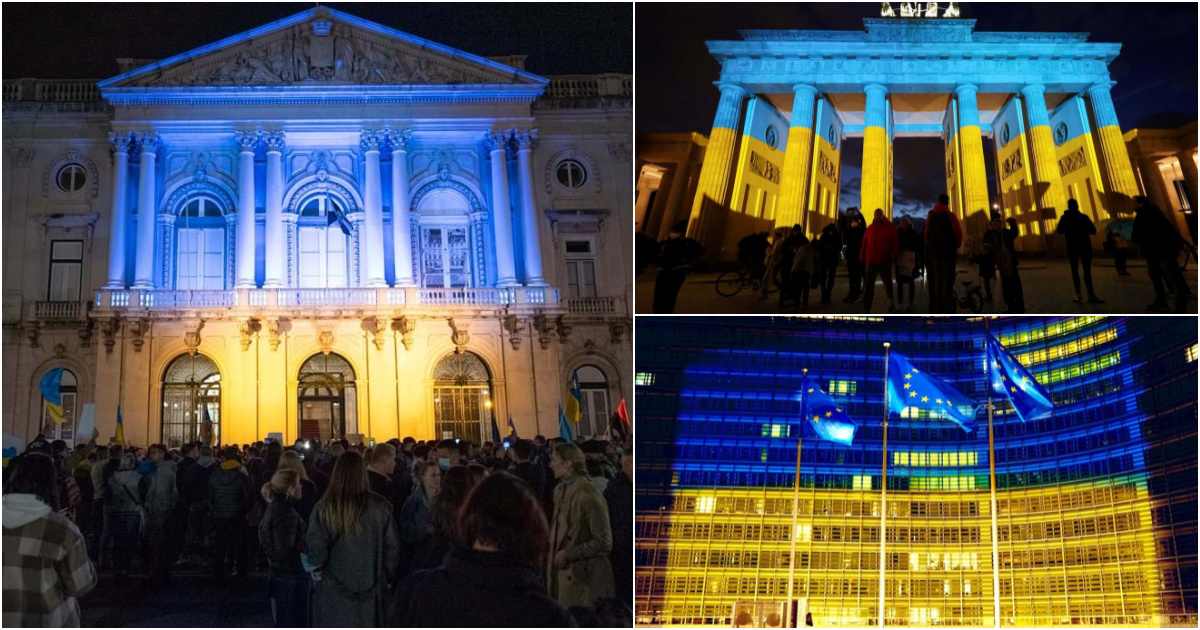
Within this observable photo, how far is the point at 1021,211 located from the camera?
48.1ft

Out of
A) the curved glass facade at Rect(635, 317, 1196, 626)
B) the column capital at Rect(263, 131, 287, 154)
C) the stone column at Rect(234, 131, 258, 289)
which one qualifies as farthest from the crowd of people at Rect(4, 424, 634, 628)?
the curved glass facade at Rect(635, 317, 1196, 626)

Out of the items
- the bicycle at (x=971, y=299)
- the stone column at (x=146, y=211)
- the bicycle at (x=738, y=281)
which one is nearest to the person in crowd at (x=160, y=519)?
the stone column at (x=146, y=211)

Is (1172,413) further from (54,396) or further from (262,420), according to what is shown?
(54,396)

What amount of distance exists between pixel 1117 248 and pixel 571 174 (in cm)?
737

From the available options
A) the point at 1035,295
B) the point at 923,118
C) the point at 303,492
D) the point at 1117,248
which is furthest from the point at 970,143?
the point at 303,492

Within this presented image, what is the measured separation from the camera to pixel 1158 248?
1334 cm

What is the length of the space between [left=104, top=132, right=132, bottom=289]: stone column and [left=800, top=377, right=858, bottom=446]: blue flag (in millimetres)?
9834

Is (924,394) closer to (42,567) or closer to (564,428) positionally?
→ (564,428)

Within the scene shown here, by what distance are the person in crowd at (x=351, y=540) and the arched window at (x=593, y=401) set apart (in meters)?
4.12

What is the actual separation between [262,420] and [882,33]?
29.9 ft

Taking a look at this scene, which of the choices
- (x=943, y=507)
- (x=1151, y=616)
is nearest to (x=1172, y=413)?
(x=1151, y=616)

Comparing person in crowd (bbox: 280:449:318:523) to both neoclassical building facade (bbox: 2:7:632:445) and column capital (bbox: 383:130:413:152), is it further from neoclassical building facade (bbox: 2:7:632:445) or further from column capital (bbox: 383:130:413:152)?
column capital (bbox: 383:130:413:152)

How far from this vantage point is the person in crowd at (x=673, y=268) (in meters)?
13.4

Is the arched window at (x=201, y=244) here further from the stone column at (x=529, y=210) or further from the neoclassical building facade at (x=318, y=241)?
the stone column at (x=529, y=210)
